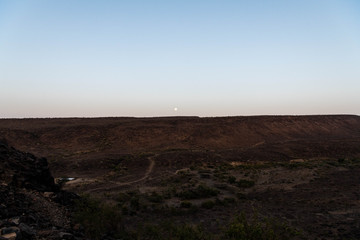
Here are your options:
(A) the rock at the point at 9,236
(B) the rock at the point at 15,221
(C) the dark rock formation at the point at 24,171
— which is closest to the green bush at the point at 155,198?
(C) the dark rock formation at the point at 24,171

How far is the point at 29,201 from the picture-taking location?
10.2m

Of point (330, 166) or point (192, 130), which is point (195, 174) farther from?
point (192, 130)

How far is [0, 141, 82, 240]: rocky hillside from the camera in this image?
6.99 meters

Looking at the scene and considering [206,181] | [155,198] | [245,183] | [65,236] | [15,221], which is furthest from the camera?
[206,181]

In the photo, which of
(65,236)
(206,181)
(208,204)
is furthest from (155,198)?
(65,236)

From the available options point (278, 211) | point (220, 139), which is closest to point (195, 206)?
point (278, 211)

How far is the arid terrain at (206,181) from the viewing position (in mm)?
13266

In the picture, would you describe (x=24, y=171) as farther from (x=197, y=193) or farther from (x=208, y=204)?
(x=197, y=193)

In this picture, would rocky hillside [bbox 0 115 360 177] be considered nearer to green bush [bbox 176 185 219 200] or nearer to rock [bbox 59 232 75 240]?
green bush [bbox 176 185 219 200]

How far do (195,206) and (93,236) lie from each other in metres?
8.55

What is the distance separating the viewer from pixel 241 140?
56.0m

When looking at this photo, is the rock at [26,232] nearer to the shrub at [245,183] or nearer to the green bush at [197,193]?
the green bush at [197,193]

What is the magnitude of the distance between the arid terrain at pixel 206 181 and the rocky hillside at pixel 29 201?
5.37 ft

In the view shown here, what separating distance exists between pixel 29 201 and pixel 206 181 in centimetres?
1725
